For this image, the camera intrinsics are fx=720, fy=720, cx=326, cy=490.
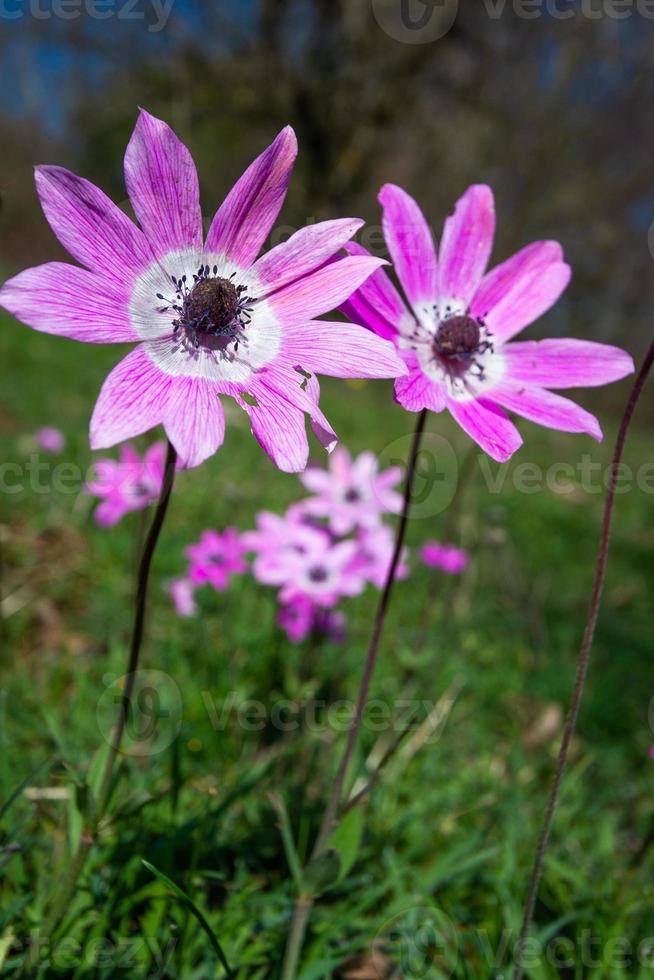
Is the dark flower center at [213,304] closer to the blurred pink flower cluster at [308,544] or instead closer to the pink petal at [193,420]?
the pink petal at [193,420]

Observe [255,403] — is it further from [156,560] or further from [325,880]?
[156,560]

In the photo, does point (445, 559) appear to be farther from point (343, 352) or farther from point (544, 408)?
point (343, 352)

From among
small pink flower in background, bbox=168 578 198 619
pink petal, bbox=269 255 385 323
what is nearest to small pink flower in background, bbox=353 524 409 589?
small pink flower in background, bbox=168 578 198 619

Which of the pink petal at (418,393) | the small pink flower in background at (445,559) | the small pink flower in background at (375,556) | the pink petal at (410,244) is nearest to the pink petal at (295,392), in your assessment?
the pink petal at (418,393)

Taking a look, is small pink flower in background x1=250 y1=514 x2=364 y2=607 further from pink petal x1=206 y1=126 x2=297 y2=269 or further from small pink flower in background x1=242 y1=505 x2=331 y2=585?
pink petal x1=206 y1=126 x2=297 y2=269

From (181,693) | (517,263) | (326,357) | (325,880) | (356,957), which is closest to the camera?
(326,357)

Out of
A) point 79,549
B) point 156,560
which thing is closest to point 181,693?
point 156,560

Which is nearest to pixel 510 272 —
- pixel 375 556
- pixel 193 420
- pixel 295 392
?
pixel 295 392
